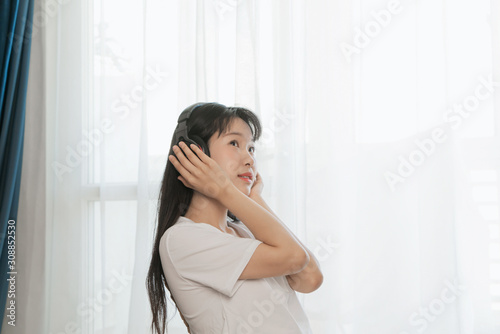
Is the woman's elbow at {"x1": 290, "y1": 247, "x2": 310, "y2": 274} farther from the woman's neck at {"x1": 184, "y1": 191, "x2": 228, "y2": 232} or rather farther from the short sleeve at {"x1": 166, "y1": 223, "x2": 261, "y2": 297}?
the woman's neck at {"x1": 184, "y1": 191, "x2": 228, "y2": 232}

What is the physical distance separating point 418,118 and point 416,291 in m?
0.60

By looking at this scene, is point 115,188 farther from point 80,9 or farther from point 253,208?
point 253,208

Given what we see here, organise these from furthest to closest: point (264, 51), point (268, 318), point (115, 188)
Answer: point (115, 188)
point (264, 51)
point (268, 318)

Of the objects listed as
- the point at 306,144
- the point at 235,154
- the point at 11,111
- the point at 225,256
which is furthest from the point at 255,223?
the point at 11,111

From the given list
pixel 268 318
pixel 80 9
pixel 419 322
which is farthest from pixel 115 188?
pixel 419 322

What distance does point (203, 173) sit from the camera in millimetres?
999

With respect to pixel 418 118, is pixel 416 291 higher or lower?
lower

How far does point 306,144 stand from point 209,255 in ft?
2.72

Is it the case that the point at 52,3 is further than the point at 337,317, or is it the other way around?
the point at 52,3

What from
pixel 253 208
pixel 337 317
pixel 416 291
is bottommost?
pixel 337 317

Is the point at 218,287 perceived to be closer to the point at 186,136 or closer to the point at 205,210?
the point at 205,210

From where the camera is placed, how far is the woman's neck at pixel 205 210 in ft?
3.66

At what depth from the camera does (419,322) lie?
61.4 inches

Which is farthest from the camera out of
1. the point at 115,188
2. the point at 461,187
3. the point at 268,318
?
the point at 115,188
